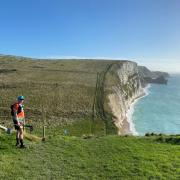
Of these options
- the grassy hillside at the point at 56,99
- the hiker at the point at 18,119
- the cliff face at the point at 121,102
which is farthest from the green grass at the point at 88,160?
the cliff face at the point at 121,102

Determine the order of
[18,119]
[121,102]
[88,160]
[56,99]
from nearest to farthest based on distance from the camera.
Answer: [88,160]
[18,119]
[56,99]
[121,102]

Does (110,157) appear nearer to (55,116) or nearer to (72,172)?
(72,172)

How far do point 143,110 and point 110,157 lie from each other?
253 ft

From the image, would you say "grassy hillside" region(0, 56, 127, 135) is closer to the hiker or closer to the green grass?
the hiker

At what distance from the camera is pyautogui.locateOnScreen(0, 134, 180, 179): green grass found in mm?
13477

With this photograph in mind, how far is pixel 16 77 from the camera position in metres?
83.6

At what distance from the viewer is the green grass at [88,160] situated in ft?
44.2

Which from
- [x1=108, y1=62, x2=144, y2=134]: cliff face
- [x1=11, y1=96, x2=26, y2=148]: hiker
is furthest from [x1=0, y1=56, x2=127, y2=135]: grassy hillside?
[x1=11, y1=96, x2=26, y2=148]: hiker

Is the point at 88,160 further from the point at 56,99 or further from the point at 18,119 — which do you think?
the point at 56,99

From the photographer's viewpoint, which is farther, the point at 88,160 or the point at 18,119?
the point at 18,119

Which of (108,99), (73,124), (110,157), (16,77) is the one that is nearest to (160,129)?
(108,99)

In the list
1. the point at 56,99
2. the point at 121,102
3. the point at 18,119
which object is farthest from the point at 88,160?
the point at 121,102

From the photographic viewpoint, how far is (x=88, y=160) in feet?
49.5

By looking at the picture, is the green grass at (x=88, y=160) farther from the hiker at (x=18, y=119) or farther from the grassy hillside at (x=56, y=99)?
Answer: the grassy hillside at (x=56, y=99)
